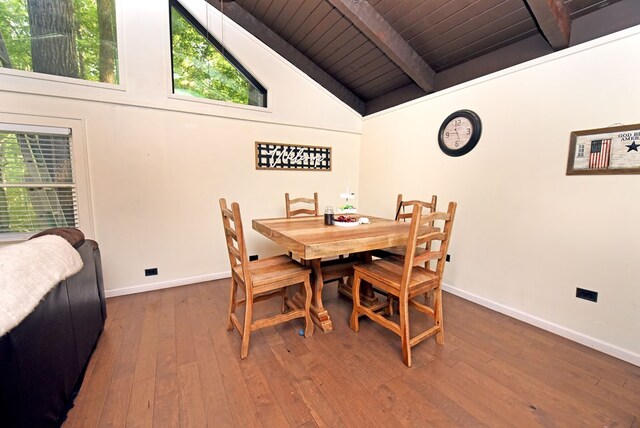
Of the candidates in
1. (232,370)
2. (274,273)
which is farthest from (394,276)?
(232,370)

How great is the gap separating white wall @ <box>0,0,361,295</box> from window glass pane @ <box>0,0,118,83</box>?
13 cm

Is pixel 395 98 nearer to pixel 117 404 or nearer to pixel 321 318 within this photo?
pixel 321 318

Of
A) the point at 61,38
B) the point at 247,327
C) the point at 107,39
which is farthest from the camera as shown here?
the point at 107,39

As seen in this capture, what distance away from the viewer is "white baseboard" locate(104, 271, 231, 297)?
2.64 m

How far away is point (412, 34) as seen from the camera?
2.60 meters

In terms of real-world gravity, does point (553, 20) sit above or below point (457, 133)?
above

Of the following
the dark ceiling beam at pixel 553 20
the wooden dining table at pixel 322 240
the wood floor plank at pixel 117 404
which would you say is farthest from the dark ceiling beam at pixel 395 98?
the wood floor plank at pixel 117 404

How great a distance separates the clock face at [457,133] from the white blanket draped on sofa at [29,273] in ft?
10.5

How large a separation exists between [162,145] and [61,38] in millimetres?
1174

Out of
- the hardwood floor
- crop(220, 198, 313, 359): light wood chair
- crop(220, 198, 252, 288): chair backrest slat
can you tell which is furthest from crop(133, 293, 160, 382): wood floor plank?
crop(220, 198, 252, 288): chair backrest slat

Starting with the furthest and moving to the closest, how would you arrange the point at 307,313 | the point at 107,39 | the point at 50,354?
1. the point at 107,39
2. the point at 307,313
3. the point at 50,354

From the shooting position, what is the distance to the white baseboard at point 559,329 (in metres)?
1.80

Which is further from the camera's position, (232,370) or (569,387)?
(232,370)

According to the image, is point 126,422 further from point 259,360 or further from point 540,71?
point 540,71
